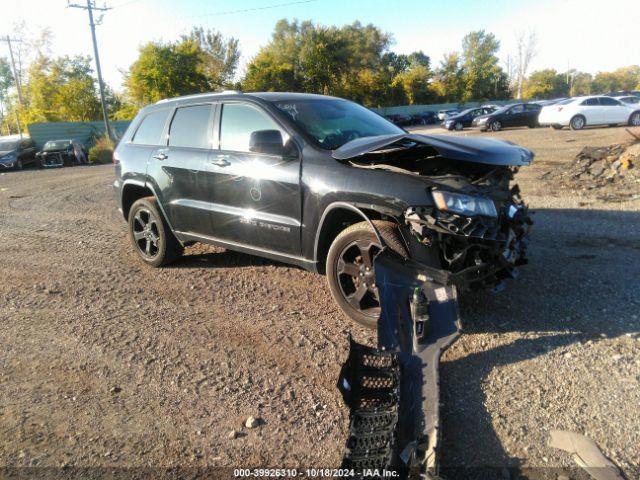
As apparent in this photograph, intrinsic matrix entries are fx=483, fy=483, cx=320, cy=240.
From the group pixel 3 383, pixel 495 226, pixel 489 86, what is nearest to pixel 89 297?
pixel 3 383

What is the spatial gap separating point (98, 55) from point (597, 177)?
2913 centimetres

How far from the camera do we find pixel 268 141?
4.07m

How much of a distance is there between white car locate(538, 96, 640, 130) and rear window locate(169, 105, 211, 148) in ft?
70.7

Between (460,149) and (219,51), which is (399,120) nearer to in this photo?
(460,149)

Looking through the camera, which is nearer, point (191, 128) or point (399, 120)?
point (191, 128)

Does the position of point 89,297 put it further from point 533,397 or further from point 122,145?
point 533,397

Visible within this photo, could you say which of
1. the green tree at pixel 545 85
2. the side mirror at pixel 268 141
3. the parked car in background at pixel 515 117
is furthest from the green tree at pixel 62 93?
the green tree at pixel 545 85

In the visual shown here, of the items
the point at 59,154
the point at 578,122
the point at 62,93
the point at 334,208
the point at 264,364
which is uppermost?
the point at 62,93

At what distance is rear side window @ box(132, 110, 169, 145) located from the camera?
5549 millimetres

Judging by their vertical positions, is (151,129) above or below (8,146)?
above

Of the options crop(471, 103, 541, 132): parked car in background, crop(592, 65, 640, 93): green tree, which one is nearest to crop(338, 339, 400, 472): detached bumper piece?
crop(471, 103, 541, 132): parked car in background

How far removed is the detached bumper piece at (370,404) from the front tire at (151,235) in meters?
3.25

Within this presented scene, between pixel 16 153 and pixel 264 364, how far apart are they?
80.7 ft

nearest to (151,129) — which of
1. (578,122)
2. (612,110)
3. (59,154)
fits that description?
(578,122)
